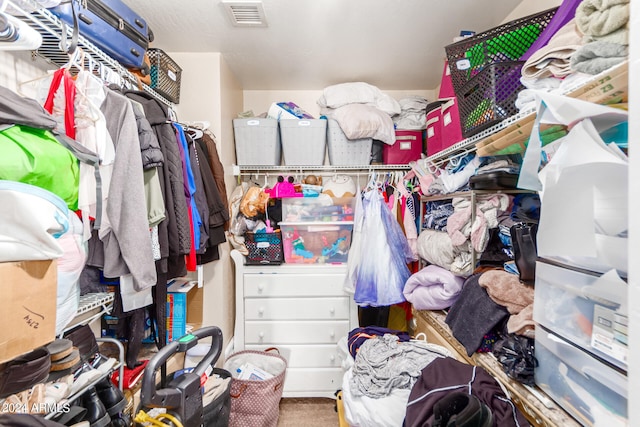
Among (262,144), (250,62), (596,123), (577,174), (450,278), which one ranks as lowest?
(450,278)

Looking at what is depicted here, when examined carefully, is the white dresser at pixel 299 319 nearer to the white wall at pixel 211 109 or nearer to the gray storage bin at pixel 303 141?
the white wall at pixel 211 109

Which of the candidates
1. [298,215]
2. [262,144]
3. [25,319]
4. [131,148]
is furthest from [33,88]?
[298,215]

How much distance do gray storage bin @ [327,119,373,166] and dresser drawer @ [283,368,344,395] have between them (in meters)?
1.49

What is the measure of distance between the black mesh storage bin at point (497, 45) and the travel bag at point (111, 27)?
4.68 ft

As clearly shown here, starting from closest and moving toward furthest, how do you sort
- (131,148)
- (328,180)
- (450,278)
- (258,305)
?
(131,148) → (450,278) → (258,305) → (328,180)

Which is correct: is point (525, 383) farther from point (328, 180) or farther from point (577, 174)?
point (328, 180)

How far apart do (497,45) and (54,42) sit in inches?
66.9

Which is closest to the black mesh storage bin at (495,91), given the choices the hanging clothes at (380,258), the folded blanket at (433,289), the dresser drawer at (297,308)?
the folded blanket at (433,289)

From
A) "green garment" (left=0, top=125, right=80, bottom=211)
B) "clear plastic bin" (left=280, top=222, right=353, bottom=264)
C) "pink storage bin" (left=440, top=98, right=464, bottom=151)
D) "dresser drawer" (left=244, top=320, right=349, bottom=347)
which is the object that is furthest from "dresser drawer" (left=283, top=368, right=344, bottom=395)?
"green garment" (left=0, top=125, right=80, bottom=211)

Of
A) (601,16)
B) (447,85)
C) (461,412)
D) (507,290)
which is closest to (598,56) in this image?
(601,16)

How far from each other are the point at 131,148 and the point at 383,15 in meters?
1.43

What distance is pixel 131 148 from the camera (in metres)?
1.13

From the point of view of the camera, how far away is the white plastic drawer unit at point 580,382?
26.0 inches

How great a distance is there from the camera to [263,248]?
83.0 inches
